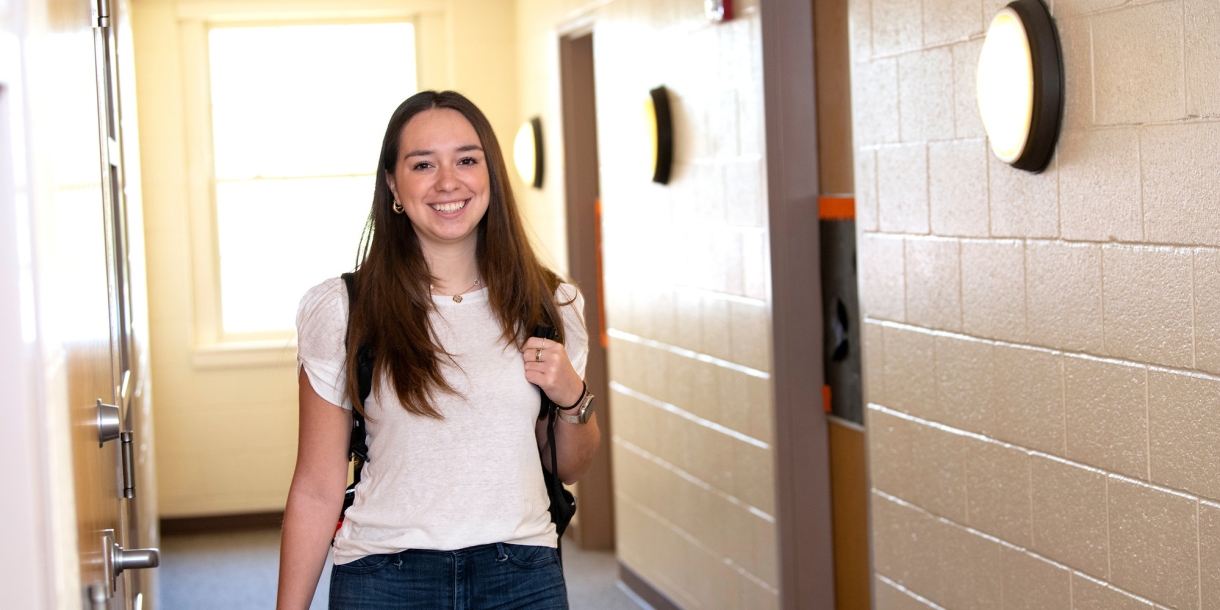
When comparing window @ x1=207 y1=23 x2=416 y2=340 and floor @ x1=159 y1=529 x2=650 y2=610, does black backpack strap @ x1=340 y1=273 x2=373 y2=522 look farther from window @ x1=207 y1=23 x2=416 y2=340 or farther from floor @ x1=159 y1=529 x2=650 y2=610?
window @ x1=207 y1=23 x2=416 y2=340

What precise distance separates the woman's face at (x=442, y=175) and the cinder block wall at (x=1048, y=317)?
105 centimetres

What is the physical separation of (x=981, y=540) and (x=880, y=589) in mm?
497

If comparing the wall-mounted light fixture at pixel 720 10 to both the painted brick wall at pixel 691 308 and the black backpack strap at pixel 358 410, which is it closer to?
the painted brick wall at pixel 691 308

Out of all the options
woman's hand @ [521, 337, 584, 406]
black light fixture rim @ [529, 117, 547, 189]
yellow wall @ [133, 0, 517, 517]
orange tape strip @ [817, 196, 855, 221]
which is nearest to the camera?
woman's hand @ [521, 337, 584, 406]

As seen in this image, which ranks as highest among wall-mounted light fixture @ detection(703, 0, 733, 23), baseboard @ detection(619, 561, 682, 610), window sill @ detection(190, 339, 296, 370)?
wall-mounted light fixture @ detection(703, 0, 733, 23)

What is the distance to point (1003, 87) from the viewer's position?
2234 mm

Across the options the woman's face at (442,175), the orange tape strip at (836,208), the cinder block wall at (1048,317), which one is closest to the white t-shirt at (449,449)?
the woman's face at (442,175)

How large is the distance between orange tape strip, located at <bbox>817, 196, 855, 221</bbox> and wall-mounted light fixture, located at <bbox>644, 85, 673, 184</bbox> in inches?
33.7

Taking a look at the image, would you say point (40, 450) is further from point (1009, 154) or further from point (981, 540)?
point (981, 540)

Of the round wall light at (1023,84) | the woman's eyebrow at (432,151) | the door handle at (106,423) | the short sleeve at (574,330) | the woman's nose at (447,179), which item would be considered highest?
the round wall light at (1023,84)

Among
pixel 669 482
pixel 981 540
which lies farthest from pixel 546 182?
pixel 981 540

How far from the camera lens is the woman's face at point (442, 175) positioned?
1.90 m

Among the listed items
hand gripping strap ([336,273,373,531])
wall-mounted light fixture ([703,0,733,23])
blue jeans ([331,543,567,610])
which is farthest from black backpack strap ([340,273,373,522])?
wall-mounted light fixture ([703,0,733,23])

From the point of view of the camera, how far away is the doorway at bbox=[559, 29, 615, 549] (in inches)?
209
